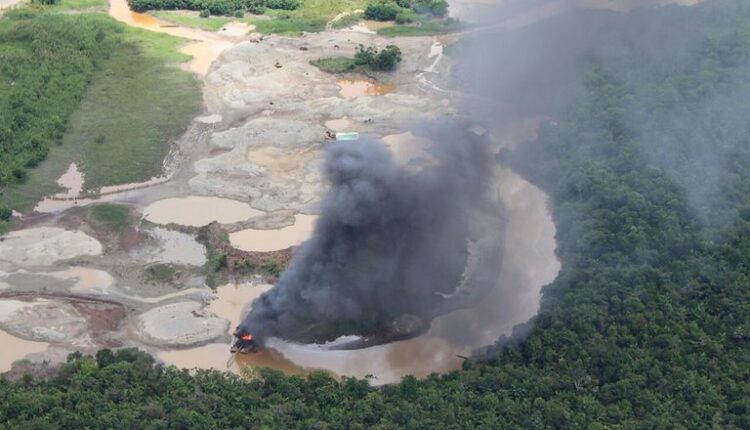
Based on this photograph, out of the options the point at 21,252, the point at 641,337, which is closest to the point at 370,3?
the point at 21,252

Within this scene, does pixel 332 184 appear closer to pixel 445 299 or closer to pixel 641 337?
pixel 445 299

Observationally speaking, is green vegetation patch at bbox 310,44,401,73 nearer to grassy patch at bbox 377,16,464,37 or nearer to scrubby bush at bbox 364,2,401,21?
grassy patch at bbox 377,16,464,37

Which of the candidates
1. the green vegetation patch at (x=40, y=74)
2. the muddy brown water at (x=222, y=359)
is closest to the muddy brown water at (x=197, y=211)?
the green vegetation patch at (x=40, y=74)

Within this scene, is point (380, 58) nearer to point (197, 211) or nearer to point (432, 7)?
point (432, 7)

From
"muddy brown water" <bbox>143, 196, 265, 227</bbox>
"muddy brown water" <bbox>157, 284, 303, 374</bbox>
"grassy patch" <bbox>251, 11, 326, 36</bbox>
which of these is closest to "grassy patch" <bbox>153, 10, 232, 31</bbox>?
"grassy patch" <bbox>251, 11, 326, 36</bbox>

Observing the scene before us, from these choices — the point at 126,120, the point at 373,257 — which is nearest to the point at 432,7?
the point at 126,120

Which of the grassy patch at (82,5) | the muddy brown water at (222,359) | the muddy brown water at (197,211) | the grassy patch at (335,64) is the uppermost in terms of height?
the grassy patch at (82,5)

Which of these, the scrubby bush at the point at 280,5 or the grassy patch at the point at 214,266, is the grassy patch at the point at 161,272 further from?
the scrubby bush at the point at 280,5
